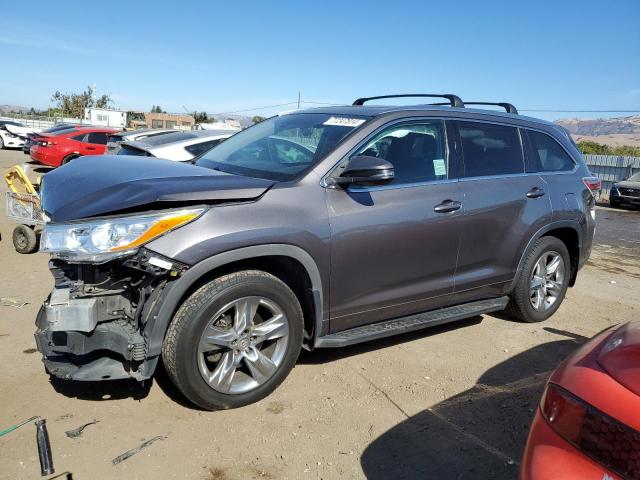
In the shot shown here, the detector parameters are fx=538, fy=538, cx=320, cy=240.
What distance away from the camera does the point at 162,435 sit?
3018mm

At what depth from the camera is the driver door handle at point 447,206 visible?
12.8 ft

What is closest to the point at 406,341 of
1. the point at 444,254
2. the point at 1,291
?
the point at 444,254

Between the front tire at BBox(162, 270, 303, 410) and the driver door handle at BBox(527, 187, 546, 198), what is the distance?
2406mm

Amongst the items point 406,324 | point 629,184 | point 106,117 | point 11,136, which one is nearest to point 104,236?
point 406,324

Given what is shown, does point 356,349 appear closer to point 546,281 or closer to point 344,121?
point 344,121

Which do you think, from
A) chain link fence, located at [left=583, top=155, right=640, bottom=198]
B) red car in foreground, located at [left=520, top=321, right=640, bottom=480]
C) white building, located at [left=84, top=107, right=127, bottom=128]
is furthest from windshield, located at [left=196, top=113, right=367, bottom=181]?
white building, located at [left=84, top=107, right=127, bottom=128]

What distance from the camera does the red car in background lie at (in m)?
16.7

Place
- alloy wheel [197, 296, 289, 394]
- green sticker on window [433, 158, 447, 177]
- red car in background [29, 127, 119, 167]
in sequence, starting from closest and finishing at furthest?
alloy wheel [197, 296, 289, 394]
green sticker on window [433, 158, 447, 177]
red car in background [29, 127, 119, 167]

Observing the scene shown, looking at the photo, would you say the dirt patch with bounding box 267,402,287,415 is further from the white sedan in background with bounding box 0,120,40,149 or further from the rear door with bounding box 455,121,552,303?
the white sedan in background with bounding box 0,120,40,149

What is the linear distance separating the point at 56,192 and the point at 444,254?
8.78ft

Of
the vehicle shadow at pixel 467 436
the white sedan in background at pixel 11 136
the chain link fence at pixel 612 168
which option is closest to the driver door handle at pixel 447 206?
the vehicle shadow at pixel 467 436

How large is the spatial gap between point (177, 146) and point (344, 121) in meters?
4.82

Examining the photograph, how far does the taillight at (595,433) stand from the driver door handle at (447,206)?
205cm

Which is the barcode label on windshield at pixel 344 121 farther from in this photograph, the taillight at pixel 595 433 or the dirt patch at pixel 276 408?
the taillight at pixel 595 433
